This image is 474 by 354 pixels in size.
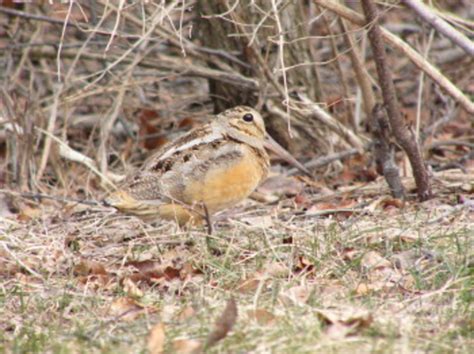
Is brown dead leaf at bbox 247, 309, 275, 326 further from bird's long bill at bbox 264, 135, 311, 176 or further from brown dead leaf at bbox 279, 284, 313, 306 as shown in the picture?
bird's long bill at bbox 264, 135, 311, 176

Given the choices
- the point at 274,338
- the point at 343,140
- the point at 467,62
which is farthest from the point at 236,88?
the point at 274,338

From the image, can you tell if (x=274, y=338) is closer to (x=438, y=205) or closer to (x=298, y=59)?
(x=438, y=205)

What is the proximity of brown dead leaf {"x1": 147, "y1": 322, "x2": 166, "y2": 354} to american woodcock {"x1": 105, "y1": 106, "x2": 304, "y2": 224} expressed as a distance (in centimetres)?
169

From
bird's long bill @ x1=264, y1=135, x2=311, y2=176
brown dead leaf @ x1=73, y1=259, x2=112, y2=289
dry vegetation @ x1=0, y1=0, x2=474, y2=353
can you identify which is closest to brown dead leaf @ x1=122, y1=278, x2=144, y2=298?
dry vegetation @ x1=0, y1=0, x2=474, y2=353

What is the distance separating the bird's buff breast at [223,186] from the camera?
5.62 metres

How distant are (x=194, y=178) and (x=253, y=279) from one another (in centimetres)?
118

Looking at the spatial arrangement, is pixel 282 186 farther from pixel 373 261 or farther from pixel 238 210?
pixel 373 261

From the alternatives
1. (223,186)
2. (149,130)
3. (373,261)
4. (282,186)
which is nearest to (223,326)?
(373,261)

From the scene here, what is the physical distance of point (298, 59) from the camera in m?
7.38

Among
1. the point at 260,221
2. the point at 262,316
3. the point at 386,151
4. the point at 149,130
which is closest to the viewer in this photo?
the point at 262,316

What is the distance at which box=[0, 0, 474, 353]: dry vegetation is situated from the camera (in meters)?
3.94

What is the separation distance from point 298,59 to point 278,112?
423mm

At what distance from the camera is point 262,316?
3951 mm

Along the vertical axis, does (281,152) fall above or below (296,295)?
above
